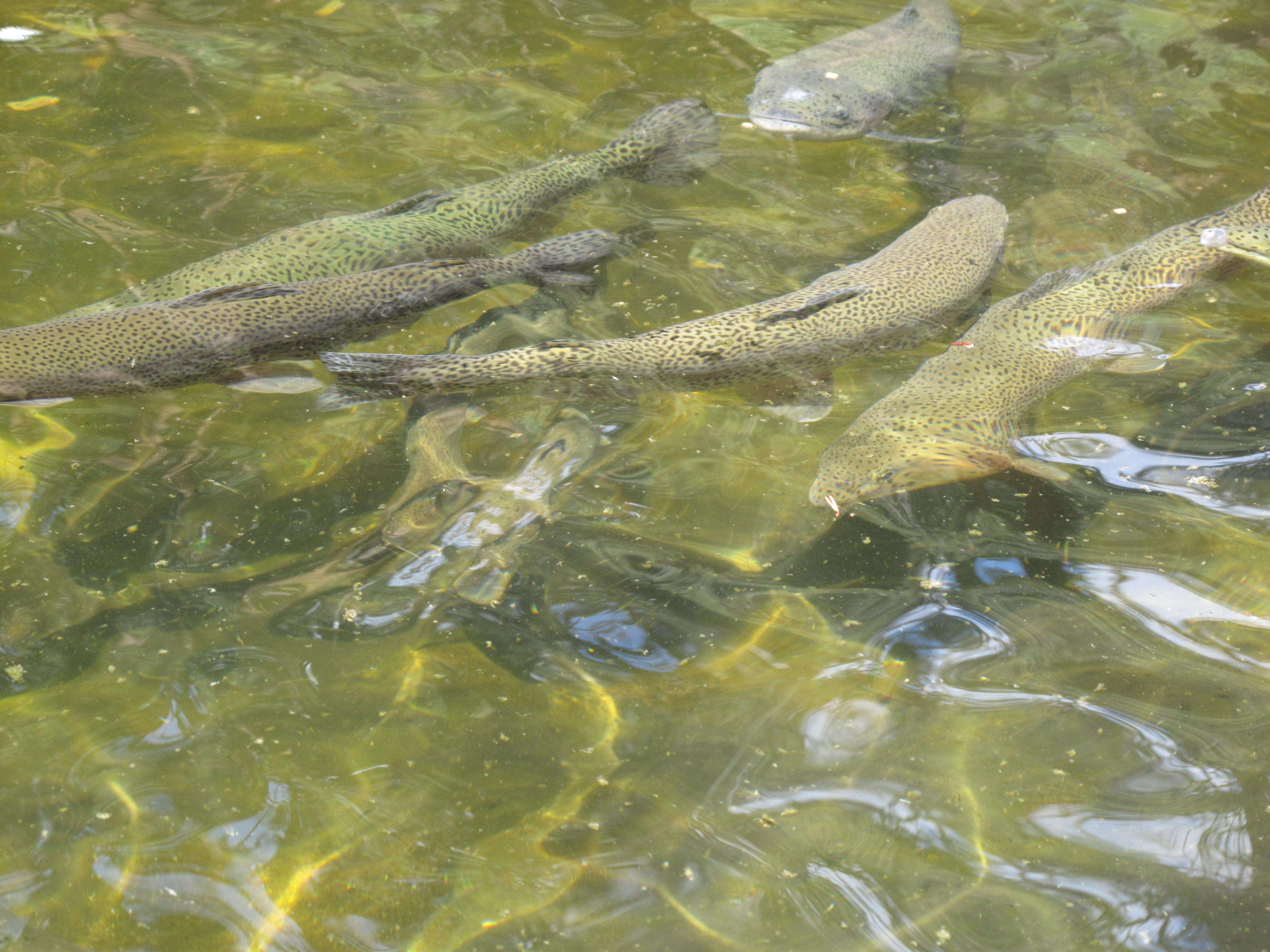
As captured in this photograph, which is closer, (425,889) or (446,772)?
(425,889)

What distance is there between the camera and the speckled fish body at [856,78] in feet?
20.4

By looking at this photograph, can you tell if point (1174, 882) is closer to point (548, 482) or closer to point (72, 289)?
point (548, 482)

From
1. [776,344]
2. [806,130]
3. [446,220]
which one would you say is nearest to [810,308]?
[776,344]

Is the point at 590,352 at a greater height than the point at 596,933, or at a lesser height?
greater

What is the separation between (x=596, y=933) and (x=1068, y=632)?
1.96 metres

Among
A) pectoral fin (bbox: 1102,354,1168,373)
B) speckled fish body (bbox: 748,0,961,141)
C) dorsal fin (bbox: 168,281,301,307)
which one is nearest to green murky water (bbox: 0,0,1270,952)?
pectoral fin (bbox: 1102,354,1168,373)

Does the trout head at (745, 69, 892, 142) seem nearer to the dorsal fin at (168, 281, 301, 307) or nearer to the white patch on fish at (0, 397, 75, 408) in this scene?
the dorsal fin at (168, 281, 301, 307)

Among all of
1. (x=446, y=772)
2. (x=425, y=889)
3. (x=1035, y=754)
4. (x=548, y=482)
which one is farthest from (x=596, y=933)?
(x=548, y=482)

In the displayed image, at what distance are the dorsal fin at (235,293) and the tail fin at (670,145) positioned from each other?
7.38 ft

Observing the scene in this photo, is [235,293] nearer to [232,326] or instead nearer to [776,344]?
[232,326]

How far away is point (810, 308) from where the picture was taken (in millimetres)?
4523

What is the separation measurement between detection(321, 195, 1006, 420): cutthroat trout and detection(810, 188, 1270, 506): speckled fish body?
25 cm

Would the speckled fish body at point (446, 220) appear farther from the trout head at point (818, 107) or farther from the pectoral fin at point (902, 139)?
the pectoral fin at point (902, 139)

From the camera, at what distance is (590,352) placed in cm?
440
